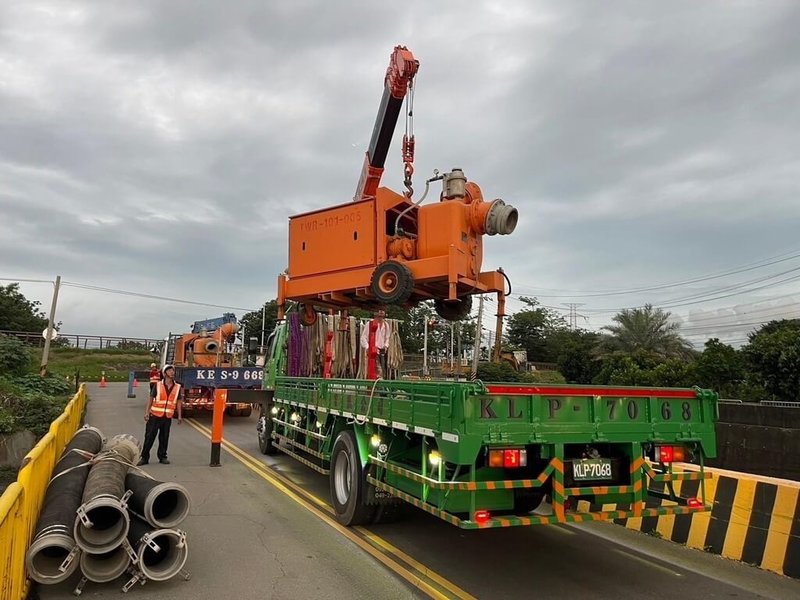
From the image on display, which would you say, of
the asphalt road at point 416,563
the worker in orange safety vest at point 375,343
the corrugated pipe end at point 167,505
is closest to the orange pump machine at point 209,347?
the worker in orange safety vest at point 375,343

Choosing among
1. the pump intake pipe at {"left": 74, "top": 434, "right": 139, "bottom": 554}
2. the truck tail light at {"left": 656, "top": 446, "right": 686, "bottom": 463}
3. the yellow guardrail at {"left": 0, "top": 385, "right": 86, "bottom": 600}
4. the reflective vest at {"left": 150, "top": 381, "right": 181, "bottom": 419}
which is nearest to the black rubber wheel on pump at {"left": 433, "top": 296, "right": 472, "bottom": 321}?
the truck tail light at {"left": 656, "top": 446, "right": 686, "bottom": 463}

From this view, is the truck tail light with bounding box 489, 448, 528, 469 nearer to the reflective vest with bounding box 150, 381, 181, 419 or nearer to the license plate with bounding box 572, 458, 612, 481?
the license plate with bounding box 572, 458, 612, 481

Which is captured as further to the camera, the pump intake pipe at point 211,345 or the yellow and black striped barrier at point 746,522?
the pump intake pipe at point 211,345

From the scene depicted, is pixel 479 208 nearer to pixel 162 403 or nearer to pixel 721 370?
pixel 162 403

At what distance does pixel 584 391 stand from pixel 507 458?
974 mm

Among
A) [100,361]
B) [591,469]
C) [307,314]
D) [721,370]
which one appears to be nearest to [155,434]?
[307,314]

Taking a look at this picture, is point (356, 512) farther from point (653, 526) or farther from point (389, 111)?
point (389, 111)

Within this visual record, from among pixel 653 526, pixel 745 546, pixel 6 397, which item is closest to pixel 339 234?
pixel 653 526

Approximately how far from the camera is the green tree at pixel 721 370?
19672 mm

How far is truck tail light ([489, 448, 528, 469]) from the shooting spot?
457 centimetres

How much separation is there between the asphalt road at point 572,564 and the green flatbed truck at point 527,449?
0.56 metres

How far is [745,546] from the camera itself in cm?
566

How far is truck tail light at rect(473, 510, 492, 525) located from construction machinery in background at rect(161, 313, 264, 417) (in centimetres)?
1252

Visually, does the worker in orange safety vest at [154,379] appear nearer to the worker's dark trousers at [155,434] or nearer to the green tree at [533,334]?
the worker's dark trousers at [155,434]
